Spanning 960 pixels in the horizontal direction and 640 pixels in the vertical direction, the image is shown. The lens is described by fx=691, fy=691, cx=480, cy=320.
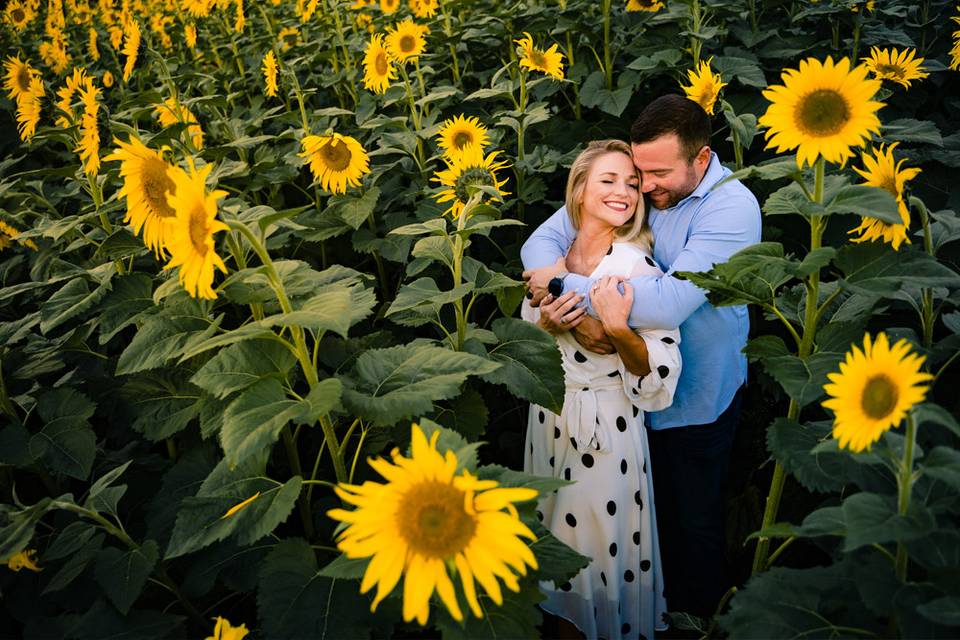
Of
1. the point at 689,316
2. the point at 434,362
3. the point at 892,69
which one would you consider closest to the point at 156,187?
the point at 434,362

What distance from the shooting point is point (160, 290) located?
1709 mm

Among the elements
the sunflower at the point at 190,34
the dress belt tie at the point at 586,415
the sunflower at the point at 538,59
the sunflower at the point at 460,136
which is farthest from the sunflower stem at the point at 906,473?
the sunflower at the point at 190,34

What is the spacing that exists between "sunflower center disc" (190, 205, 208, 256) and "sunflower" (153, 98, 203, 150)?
1522mm

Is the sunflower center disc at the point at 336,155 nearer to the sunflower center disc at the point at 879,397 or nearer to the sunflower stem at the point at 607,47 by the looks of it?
the sunflower stem at the point at 607,47

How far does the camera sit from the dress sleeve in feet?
7.50

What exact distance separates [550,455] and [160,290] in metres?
1.41

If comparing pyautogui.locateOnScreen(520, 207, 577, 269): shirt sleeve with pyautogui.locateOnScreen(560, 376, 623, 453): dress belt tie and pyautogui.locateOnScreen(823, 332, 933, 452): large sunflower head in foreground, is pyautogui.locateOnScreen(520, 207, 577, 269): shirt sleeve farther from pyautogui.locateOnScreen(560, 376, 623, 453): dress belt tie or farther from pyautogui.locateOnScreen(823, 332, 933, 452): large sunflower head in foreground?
pyautogui.locateOnScreen(823, 332, 933, 452): large sunflower head in foreground

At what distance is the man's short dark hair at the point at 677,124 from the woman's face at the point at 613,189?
4.5 inches

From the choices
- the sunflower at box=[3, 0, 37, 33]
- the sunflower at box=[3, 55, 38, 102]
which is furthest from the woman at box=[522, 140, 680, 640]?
the sunflower at box=[3, 0, 37, 33]

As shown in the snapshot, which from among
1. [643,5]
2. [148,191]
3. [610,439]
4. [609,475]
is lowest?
[609,475]

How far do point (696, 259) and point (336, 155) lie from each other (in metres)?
1.49

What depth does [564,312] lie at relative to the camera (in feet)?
7.68

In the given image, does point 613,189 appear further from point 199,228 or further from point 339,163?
point 199,228

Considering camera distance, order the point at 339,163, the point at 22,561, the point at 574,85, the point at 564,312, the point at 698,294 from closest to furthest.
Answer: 1. the point at 22,561
2. the point at 698,294
3. the point at 564,312
4. the point at 339,163
5. the point at 574,85
